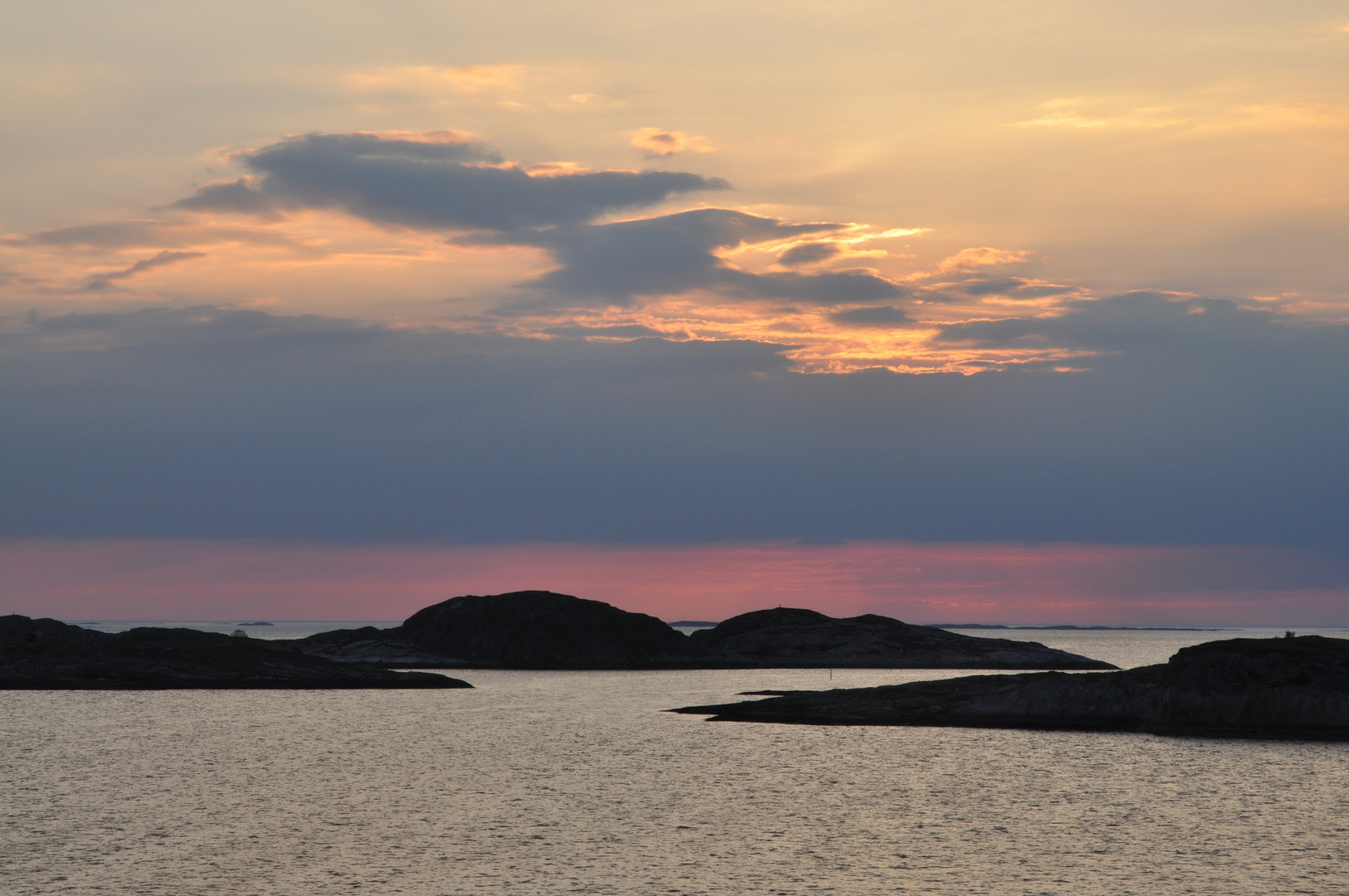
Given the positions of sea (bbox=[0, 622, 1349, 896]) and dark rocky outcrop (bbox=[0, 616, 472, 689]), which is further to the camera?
dark rocky outcrop (bbox=[0, 616, 472, 689])

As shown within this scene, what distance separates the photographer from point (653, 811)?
7156 cm

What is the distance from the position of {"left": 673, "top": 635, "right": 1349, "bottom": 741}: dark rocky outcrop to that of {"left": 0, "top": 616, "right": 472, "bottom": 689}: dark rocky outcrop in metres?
72.7

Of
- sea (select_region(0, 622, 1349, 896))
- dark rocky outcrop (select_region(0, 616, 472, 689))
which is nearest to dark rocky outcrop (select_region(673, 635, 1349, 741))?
sea (select_region(0, 622, 1349, 896))

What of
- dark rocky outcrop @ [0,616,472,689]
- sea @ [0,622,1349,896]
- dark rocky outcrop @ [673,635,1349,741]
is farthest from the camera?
dark rocky outcrop @ [0,616,472,689]

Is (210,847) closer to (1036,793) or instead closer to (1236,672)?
(1036,793)

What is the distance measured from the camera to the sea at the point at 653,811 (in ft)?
172

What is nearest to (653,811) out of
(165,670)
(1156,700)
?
(1156,700)

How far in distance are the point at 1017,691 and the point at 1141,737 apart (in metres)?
14.4

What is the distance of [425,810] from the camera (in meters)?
70.9

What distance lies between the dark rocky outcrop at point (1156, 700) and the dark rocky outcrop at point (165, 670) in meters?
72.7

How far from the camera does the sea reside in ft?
172

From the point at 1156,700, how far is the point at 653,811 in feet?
210

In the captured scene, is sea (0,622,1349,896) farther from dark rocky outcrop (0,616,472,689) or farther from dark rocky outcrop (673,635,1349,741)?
dark rocky outcrop (0,616,472,689)

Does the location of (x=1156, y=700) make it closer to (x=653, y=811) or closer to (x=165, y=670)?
(x=653, y=811)
